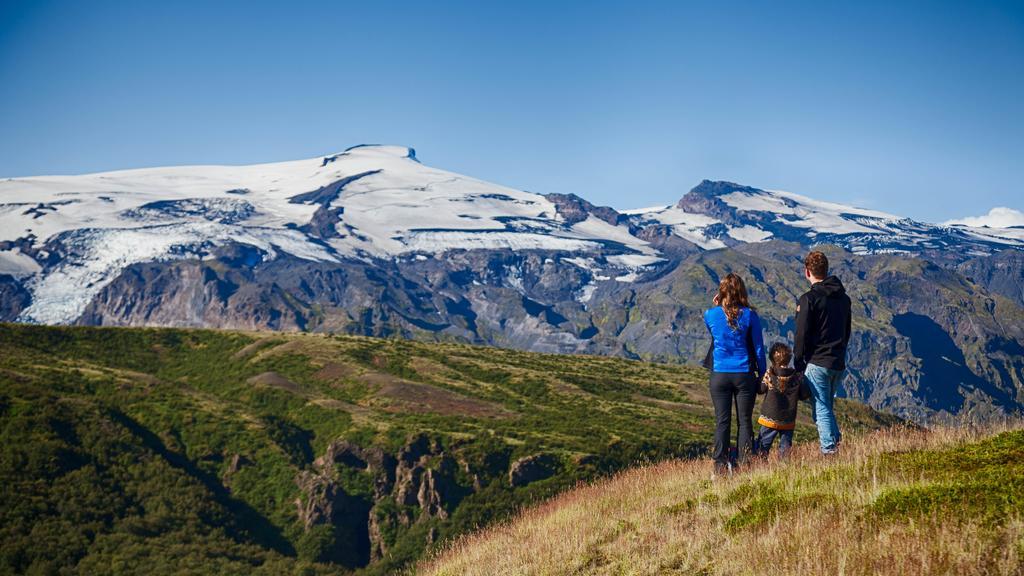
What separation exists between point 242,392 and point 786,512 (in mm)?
143242

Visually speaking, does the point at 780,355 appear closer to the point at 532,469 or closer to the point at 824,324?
the point at 824,324

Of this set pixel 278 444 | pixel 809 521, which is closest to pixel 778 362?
pixel 809 521

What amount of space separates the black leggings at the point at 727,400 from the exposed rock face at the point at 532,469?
350 ft

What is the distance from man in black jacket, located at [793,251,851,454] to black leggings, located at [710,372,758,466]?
4.42ft

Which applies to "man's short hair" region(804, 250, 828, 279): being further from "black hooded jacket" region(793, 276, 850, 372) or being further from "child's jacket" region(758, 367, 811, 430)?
"child's jacket" region(758, 367, 811, 430)

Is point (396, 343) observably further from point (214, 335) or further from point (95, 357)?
point (95, 357)

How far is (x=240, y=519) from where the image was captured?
111875mm

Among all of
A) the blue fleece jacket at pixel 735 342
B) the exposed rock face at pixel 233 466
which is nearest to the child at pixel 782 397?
the blue fleece jacket at pixel 735 342

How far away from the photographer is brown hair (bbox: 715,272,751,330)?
17.4m

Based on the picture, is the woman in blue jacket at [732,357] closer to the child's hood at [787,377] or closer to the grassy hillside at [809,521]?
the child's hood at [787,377]

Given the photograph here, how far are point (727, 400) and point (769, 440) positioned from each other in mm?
2163

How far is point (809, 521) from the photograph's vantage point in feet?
40.2

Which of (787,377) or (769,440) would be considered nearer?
(787,377)

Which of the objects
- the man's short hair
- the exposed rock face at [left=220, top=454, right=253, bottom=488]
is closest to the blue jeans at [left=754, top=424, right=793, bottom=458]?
the man's short hair
